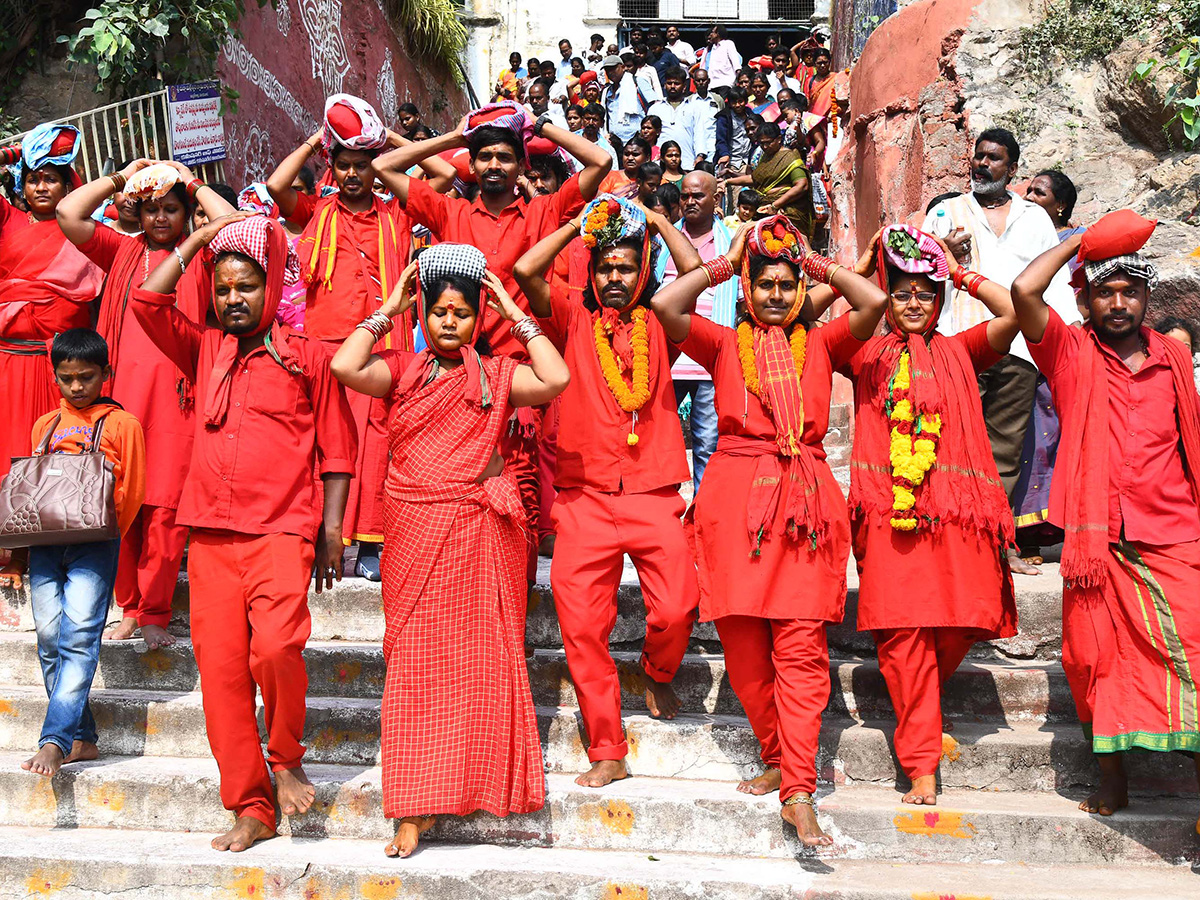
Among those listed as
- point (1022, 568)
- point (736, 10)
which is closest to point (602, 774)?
point (1022, 568)

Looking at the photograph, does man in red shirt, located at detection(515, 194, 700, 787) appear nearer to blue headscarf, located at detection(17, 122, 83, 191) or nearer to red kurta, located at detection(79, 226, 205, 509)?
red kurta, located at detection(79, 226, 205, 509)

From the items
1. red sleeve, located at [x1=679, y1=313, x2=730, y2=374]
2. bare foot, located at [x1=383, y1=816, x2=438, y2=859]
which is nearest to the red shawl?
red sleeve, located at [x1=679, y1=313, x2=730, y2=374]

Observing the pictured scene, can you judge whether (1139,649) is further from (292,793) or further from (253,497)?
(253,497)

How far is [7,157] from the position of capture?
7043 mm

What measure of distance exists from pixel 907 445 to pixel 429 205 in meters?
2.55

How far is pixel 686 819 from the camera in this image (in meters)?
4.16

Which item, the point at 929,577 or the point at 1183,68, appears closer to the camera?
the point at 929,577

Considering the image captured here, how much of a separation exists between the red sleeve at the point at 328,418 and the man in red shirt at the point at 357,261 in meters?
0.69

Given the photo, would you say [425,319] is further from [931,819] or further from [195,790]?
[931,819]

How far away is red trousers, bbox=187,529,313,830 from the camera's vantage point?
403cm

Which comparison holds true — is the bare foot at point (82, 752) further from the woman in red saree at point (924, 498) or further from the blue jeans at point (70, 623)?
the woman in red saree at point (924, 498)

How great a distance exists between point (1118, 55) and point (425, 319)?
6350 mm

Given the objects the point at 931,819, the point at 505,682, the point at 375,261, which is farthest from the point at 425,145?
the point at 931,819

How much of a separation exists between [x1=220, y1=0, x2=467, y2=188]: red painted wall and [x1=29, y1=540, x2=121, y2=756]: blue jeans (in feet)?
18.3
